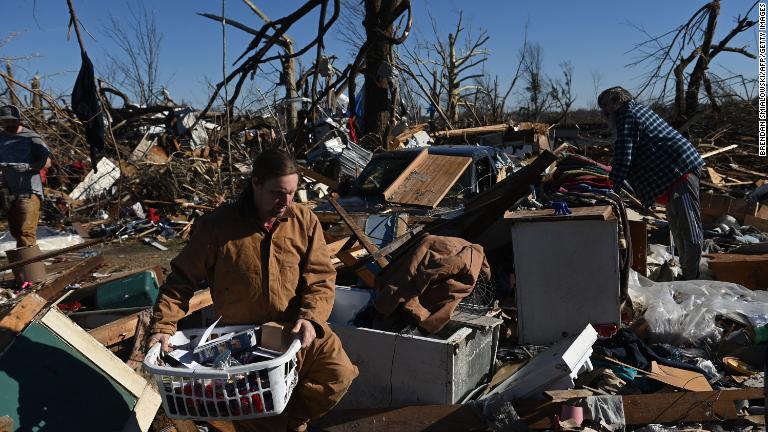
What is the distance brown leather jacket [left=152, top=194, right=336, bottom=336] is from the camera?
2.63m

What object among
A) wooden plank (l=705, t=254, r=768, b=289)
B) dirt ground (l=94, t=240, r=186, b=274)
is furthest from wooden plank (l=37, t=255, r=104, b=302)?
wooden plank (l=705, t=254, r=768, b=289)

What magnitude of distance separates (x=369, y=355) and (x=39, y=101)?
10815mm

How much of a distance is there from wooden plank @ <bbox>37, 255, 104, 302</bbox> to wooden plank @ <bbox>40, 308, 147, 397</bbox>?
228cm

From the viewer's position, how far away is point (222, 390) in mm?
2266

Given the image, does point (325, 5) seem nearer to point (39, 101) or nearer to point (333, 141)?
point (333, 141)

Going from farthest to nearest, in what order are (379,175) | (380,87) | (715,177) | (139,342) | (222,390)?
1. (380,87)
2. (715,177)
3. (379,175)
4. (139,342)
5. (222,390)

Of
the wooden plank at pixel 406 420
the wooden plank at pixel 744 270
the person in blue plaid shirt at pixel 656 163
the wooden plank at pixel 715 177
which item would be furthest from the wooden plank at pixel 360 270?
the wooden plank at pixel 715 177

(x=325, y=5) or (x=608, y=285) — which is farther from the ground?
(x=325, y=5)

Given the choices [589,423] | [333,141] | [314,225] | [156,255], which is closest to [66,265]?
[156,255]

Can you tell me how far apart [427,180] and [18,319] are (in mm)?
4340

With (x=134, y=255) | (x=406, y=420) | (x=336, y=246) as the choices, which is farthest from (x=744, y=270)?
(x=134, y=255)

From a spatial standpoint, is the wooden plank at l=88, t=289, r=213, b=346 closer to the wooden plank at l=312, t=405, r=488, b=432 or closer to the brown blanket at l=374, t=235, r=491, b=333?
the wooden plank at l=312, t=405, r=488, b=432

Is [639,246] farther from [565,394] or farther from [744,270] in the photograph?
[565,394]

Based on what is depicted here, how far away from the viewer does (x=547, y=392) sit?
11.4ft
